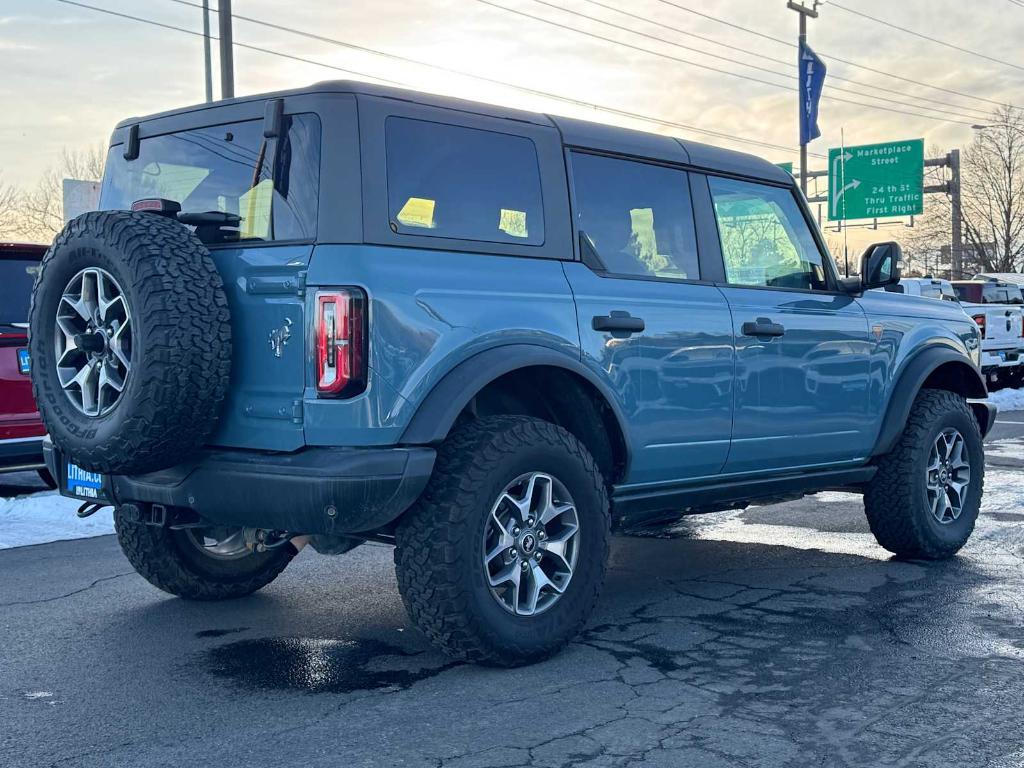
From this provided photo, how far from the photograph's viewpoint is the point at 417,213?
4266mm

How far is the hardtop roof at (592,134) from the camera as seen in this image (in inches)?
168

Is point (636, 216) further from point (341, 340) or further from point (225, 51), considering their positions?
point (225, 51)

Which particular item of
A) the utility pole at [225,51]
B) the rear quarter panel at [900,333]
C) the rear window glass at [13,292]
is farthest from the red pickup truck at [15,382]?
the utility pole at [225,51]

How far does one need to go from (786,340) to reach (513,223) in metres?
1.60

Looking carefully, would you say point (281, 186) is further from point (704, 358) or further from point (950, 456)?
point (950, 456)

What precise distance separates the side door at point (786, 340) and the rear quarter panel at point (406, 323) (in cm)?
141

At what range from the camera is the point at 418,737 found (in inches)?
141

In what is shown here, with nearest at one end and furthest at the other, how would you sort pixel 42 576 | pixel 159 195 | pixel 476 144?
1. pixel 476 144
2. pixel 159 195
3. pixel 42 576

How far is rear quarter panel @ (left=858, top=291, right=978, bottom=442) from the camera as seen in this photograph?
20.0 feet

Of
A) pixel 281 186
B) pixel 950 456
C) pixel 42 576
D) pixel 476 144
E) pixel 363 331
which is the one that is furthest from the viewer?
pixel 950 456

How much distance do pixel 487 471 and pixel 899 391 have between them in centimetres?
290

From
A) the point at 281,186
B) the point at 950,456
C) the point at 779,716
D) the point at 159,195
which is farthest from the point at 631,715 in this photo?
the point at 950,456

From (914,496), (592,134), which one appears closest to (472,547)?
(592,134)

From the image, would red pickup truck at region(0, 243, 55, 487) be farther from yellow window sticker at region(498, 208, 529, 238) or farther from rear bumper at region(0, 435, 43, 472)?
yellow window sticker at region(498, 208, 529, 238)
